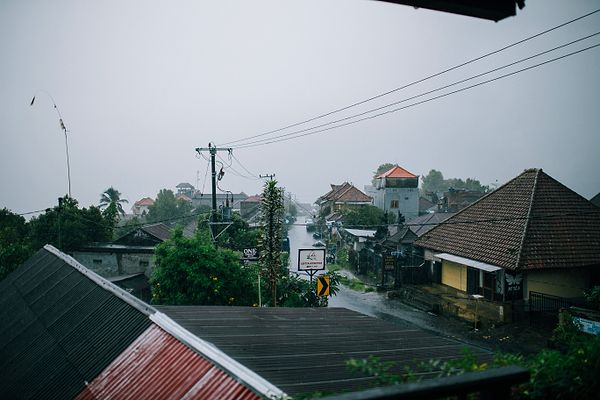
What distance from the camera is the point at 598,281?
18766 mm

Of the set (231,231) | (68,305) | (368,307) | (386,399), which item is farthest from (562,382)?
(231,231)

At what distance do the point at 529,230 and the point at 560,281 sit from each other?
9.29 feet

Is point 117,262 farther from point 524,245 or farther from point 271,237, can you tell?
point 524,245

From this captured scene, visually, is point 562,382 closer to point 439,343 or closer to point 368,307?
point 439,343

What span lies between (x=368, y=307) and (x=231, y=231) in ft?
42.6

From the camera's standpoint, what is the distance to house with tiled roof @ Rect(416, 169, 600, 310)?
59.0ft

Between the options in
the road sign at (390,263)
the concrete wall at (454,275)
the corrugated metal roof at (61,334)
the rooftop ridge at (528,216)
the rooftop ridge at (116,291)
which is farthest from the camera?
the road sign at (390,263)

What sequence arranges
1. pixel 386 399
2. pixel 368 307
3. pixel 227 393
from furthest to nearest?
pixel 368 307
pixel 227 393
pixel 386 399

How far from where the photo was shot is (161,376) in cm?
567

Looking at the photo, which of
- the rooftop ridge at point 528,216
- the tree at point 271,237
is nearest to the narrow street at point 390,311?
the tree at point 271,237

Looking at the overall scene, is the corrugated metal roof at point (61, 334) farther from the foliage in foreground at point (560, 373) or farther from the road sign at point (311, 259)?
the road sign at point (311, 259)

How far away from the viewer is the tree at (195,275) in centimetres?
1566

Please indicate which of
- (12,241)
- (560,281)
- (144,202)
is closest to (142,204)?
(144,202)

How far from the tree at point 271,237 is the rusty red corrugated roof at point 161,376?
890cm
